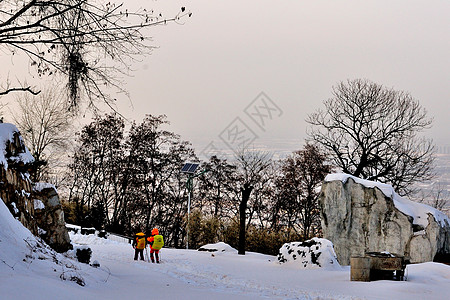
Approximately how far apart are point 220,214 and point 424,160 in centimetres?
1683

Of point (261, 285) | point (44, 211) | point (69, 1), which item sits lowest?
point (261, 285)

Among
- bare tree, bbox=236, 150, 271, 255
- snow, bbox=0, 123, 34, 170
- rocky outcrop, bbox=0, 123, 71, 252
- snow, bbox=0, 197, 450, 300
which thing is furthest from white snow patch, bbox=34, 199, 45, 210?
bare tree, bbox=236, 150, 271, 255

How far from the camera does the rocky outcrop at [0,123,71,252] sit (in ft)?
33.4

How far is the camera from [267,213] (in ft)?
130

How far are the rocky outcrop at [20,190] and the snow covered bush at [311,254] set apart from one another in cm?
853

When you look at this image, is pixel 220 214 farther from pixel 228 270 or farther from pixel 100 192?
pixel 228 270

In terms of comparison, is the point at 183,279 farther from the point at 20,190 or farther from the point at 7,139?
the point at 7,139

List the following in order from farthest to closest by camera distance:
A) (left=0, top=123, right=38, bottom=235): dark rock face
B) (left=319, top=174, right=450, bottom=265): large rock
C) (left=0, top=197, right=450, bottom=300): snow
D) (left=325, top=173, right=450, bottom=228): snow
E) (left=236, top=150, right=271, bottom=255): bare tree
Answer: (left=236, top=150, right=271, bottom=255): bare tree, (left=325, top=173, right=450, bottom=228): snow, (left=319, top=174, right=450, bottom=265): large rock, (left=0, top=123, right=38, bottom=235): dark rock face, (left=0, top=197, right=450, bottom=300): snow

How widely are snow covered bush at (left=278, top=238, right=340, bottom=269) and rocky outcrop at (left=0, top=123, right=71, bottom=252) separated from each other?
8.53m

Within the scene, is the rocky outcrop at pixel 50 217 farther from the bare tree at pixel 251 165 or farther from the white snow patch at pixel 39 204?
the bare tree at pixel 251 165

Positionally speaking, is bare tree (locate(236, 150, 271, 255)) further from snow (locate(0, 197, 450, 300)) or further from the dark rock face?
the dark rock face

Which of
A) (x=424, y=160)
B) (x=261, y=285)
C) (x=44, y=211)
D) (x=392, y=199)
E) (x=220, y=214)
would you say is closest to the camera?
(x=261, y=285)

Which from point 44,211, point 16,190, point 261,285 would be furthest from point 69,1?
point 261,285

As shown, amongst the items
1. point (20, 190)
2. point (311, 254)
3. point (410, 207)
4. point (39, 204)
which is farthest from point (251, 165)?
point (20, 190)
